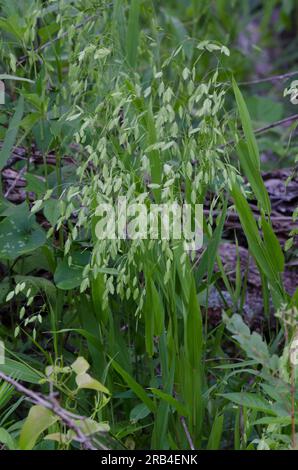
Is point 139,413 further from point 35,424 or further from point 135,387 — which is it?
point 35,424

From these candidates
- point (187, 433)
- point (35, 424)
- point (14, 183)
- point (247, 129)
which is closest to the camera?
point (35, 424)

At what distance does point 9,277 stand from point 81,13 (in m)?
0.67

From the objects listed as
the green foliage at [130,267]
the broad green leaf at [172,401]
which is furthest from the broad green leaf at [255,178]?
the broad green leaf at [172,401]

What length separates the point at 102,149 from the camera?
1.84 metres

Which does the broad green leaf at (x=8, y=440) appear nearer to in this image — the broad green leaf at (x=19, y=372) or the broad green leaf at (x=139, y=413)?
the broad green leaf at (x=19, y=372)

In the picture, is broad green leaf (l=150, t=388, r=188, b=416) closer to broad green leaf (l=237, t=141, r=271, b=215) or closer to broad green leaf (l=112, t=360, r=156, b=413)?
broad green leaf (l=112, t=360, r=156, b=413)

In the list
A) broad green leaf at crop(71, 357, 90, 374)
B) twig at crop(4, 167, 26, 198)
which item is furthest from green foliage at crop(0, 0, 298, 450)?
twig at crop(4, 167, 26, 198)

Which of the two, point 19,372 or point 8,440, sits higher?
point 19,372

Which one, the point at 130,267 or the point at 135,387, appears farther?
the point at 130,267

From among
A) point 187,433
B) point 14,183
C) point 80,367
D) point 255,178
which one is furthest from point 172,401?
point 14,183

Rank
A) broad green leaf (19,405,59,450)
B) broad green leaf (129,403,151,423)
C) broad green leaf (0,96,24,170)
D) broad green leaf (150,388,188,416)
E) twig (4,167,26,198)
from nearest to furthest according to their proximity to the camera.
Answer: broad green leaf (19,405,59,450) < broad green leaf (150,388,188,416) < broad green leaf (129,403,151,423) < broad green leaf (0,96,24,170) < twig (4,167,26,198)
